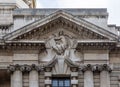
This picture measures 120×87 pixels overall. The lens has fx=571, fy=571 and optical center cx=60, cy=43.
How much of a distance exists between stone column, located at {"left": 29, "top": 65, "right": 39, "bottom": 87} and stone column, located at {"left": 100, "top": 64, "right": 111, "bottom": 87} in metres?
4.64

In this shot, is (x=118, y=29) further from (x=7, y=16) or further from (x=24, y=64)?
(x=7, y=16)

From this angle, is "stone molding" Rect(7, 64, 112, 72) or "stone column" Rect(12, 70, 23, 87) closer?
"stone column" Rect(12, 70, 23, 87)

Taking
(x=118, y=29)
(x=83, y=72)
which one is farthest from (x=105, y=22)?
(x=83, y=72)

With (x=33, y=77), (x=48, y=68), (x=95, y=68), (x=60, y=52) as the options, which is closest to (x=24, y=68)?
(x=33, y=77)

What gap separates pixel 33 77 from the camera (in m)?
40.9

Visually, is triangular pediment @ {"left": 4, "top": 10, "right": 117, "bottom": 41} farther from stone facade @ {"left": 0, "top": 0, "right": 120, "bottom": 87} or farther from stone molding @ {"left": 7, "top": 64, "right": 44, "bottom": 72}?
stone molding @ {"left": 7, "top": 64, "right": 44, "bottom": 72}

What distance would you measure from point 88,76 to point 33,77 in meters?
3.94

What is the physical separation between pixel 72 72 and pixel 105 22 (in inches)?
181

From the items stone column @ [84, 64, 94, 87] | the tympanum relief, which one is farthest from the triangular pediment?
stone column @ [84, 64, 94, 87]

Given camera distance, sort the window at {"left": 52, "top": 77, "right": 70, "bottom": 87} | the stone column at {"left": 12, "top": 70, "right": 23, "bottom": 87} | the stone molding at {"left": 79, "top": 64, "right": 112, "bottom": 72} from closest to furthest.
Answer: the stone column at {"left": 12, "top": 70, "right": 23, "bottom": 87}
the stone molding at {"left": 79, "top": 64, "right": 112, "bottom": 72}
the window at {"left": 52, "top": 77, "right": 70, "bottom": 87}

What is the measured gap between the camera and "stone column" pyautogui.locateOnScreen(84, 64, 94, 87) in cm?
4078

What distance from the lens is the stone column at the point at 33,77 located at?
40.8 meters

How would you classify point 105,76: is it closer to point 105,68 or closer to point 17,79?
point 105,68

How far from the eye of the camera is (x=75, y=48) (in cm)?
4156
